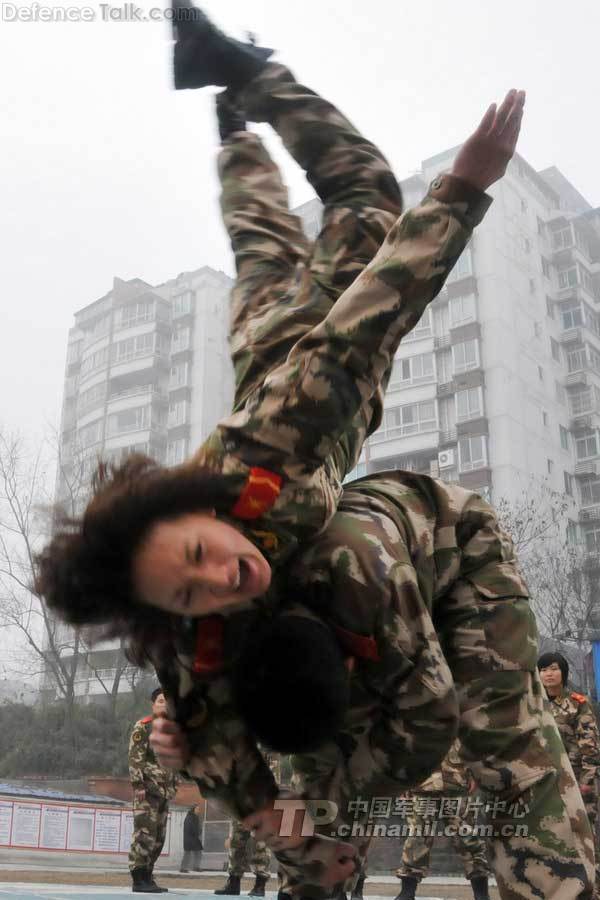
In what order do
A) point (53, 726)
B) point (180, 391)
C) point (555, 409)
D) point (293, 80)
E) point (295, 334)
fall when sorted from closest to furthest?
point (295, 334)
point (293, 80)
point (53, 726)
point (555, 409)
point (180, 391)

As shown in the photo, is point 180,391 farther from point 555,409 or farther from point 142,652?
point 142,652

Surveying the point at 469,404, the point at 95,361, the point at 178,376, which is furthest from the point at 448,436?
the point at 95,361

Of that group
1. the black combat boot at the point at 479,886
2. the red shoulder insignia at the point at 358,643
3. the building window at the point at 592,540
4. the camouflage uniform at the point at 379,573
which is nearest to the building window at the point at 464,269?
the building window at the point at 592,540

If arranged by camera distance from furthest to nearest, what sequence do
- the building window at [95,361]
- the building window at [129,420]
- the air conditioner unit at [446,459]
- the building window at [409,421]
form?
the building window at [95,361], the building window at [129,420], the building window at [409,421], the air conditioner unit at [446,459]

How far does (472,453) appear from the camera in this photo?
59.9 ft

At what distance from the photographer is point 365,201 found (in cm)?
218

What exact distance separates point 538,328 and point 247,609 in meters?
19.4

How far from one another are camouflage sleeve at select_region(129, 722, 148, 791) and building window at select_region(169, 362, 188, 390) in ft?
49.2

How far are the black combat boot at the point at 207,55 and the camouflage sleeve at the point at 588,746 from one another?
16.0 ft

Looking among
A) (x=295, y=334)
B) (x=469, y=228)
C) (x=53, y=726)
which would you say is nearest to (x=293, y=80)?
(x=295, y=334)

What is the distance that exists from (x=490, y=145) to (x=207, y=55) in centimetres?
129

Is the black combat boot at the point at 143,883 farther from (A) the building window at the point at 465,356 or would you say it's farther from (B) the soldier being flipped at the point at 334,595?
(A) the building window at the point at 465,356

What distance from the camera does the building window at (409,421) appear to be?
64.1 feet

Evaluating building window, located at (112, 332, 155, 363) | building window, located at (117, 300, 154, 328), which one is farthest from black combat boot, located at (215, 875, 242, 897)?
building window, located at (117, 300, 154, 328)
